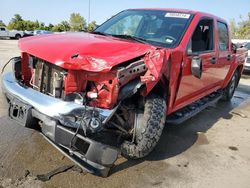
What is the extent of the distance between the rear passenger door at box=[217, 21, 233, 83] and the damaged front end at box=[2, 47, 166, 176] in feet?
8.85

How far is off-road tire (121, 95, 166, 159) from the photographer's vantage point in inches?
131

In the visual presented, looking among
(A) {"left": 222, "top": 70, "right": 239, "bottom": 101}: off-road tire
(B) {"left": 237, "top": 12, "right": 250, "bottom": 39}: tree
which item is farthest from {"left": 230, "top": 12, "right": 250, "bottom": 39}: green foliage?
(A) {"left": 222, "top": 70, "right": 239, "bottom": 101}: off-road tire

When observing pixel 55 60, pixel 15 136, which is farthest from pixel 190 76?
pixel 15 136

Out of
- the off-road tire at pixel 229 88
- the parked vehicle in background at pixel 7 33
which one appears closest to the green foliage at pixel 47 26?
the parked vehicle in background at pixel 7 33

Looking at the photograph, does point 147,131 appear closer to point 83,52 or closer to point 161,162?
point 161,162

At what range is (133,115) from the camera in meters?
3.45

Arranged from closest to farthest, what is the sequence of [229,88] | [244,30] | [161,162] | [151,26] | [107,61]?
1. [107,61]
2. [161,162]
3. [151,26]
4. [229,88]
5. [244,30]

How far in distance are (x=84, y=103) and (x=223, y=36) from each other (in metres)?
3.88

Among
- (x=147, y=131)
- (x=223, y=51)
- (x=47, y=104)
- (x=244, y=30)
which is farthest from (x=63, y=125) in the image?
(x=244, y=30)

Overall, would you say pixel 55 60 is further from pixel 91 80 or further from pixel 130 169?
pixel 130 169

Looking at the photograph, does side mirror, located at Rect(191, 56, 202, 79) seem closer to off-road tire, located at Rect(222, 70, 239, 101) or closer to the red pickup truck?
the red pickup truck

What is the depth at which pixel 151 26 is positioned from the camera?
14.4 ft

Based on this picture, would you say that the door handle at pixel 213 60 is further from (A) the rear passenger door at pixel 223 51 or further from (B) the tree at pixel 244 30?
(B) the tree at pixel 244 30

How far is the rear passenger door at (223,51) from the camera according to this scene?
18.0ft
